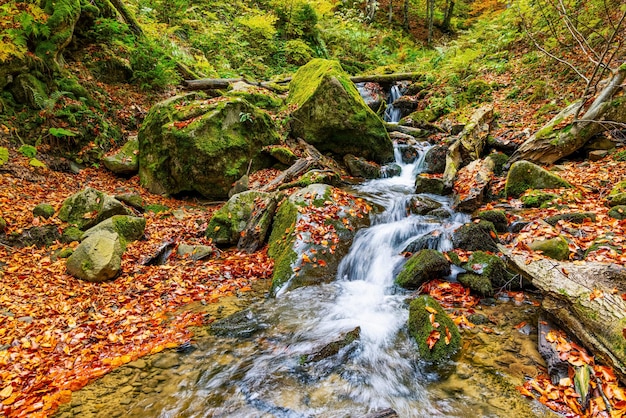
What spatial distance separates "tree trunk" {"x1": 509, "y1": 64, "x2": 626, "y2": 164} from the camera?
22.8 feet

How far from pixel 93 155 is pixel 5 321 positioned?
19.8 feet

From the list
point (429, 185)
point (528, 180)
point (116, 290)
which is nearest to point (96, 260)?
point (116, 290)

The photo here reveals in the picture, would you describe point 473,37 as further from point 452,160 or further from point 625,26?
point 452,160

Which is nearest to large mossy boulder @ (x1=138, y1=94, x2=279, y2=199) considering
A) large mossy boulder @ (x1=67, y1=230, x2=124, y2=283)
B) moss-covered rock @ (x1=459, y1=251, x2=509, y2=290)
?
large mossy boulder @ (x1=67, y1=230, x2=124, y2=283)

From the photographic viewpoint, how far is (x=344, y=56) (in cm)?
2253

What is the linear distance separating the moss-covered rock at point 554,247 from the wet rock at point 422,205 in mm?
2759

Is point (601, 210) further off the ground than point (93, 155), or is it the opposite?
point (93, 155)

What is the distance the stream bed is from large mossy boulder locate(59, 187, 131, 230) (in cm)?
338

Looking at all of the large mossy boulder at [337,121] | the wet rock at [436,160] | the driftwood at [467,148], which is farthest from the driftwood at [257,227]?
the wet rock at [436,160]

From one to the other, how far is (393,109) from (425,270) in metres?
12.1

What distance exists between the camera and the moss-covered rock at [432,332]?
3584 millimetres

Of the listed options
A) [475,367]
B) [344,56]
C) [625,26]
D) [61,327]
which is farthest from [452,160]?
[344,56]

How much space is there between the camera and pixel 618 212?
503 cm

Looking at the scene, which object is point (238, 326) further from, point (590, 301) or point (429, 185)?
point (429, 185)
